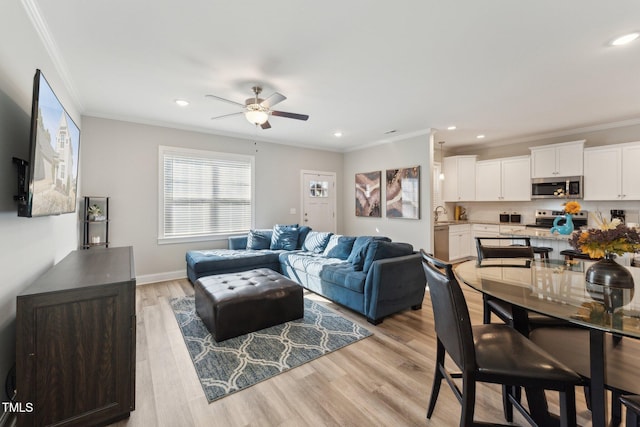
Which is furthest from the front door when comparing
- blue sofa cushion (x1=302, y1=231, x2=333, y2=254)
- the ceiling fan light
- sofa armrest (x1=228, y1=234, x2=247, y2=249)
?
the ceiling fan light

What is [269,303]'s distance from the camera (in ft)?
9.21

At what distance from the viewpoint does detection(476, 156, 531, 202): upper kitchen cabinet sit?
561 centimetres

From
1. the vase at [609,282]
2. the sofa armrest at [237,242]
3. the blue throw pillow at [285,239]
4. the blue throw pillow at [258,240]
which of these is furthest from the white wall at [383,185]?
the vase at [609,282]

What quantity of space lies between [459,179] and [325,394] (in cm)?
599

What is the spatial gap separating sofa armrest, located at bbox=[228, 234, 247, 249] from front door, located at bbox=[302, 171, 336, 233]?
1609 millimetres

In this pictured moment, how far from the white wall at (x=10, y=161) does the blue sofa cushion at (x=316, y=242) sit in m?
3.24

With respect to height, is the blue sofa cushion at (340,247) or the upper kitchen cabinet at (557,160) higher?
the upper kitchen cabinet at (557,160)

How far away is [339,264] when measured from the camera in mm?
3682

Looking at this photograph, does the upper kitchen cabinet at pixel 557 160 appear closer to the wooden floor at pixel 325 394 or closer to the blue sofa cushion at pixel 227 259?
the wooden floor at pixel 325 394

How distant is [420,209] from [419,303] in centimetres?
223

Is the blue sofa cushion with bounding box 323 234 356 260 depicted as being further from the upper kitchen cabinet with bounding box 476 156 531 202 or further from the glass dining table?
the upper kitchen cabinet with bounding box 476 156 531 202

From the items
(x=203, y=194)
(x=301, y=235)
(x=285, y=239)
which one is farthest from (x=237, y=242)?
(x=301, y=235)

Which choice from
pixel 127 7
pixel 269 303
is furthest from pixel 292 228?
pixel 127 7

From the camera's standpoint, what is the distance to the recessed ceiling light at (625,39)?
2172mm
